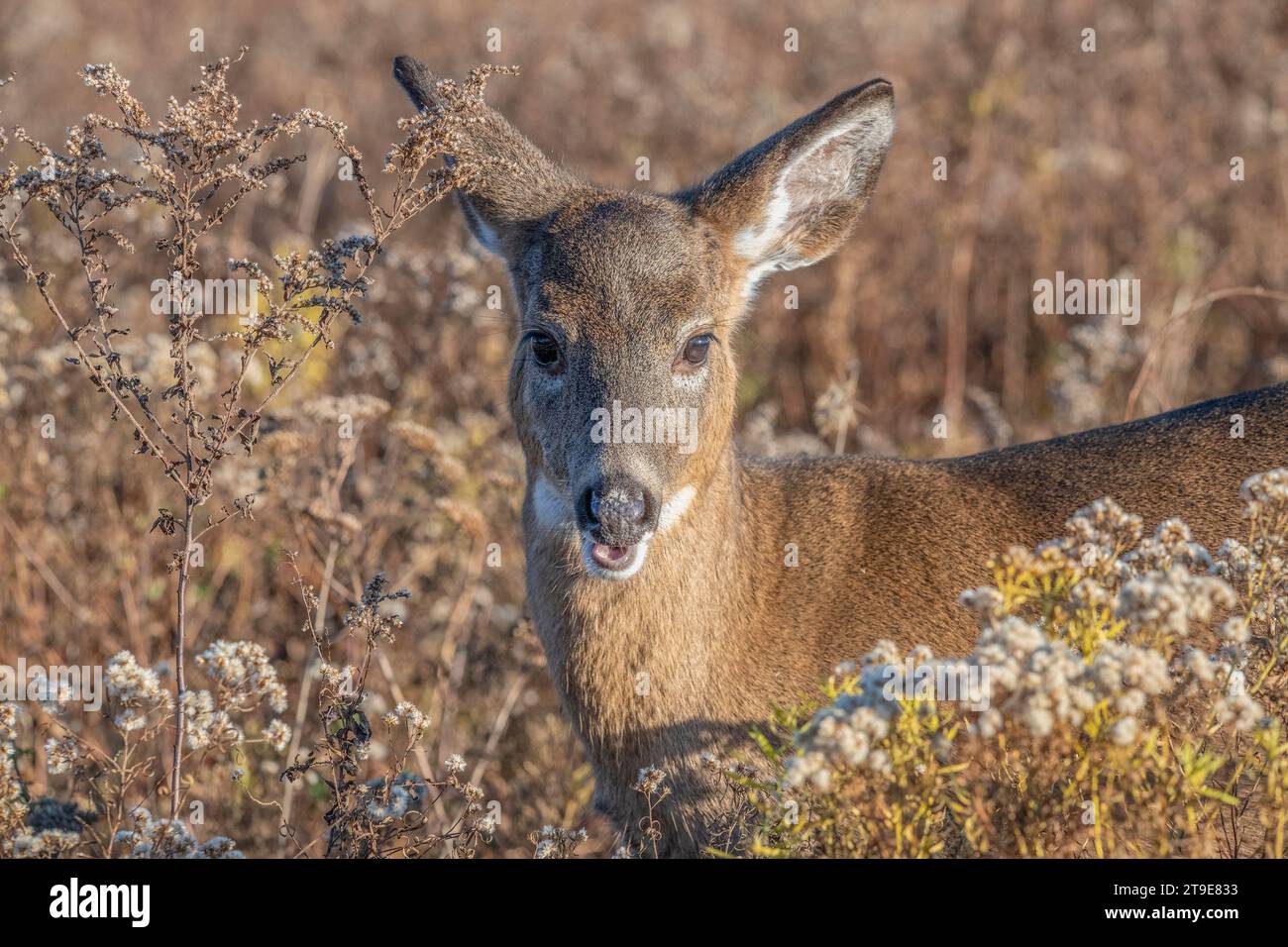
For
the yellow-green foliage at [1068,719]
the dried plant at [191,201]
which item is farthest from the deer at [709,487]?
the yellow-green foliage at [1068,719]

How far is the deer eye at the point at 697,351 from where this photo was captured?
4871 millimetres

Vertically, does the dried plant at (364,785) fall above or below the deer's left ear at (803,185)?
below

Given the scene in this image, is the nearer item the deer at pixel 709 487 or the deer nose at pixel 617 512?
the deer nose at pixel 617 512

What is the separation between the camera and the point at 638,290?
483cm

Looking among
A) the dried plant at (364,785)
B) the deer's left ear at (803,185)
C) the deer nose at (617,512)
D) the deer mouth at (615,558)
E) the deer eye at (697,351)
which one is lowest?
the dried plant at (364,785)

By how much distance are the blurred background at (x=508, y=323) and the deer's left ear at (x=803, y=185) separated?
0.35 metres

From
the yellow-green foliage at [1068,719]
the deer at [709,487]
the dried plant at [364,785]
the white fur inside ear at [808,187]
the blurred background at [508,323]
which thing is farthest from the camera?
the blurred background at [508,323]

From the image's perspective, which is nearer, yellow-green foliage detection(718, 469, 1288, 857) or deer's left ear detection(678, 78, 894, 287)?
yellow-green foliage detection(718, 469, 1288, 857)

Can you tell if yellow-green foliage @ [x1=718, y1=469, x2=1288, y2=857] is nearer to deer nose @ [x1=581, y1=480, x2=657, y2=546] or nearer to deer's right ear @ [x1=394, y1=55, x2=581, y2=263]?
deer nose @ [x1=581, y1=480, x2=657, y2=546]

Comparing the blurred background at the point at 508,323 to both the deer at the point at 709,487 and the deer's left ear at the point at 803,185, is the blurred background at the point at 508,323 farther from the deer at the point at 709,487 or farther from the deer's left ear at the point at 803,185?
the deer at the point at 709,487

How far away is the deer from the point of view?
4719mm

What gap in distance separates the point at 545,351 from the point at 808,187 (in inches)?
48.5

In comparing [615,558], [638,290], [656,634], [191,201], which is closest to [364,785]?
[615,558]

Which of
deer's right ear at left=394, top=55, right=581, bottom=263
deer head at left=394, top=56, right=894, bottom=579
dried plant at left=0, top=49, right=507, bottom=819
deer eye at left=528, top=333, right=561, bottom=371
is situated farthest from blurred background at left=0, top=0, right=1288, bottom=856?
deer eye at left=528, top=333, right=561, bottom=371
